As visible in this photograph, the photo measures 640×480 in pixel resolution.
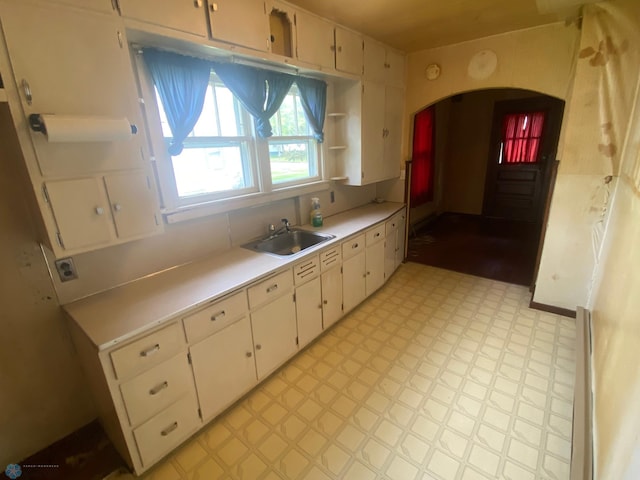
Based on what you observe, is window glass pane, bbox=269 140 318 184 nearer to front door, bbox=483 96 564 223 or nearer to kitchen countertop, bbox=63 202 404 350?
kitchen countertop, bbox=63 202 404 350

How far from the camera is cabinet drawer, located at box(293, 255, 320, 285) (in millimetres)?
2211

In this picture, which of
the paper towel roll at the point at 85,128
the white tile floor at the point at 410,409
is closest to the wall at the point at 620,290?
the white tile floor at the point at 410,409

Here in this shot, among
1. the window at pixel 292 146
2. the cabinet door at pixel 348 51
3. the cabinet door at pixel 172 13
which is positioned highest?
the cabinet door at pixel 348 51

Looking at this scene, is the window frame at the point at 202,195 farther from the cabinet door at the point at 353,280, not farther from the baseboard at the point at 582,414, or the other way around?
the baseboard at the point at 582,414

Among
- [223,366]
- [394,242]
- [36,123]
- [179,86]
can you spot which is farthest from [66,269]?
[394,242]

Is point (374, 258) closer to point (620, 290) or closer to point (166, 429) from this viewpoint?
point (620, 290)

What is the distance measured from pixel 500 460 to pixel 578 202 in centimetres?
222

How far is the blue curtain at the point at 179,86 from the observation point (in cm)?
176

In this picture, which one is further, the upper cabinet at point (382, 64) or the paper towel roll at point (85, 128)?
the upper cabinet at point (382, 64)

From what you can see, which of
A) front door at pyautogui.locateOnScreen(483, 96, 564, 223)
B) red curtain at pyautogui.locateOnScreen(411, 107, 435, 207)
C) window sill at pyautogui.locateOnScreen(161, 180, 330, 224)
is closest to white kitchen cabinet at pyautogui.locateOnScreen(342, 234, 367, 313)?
window sill at pyautogui.locateOnScreen(161, 180, 330, 224)

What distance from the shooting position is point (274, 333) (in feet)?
6.97

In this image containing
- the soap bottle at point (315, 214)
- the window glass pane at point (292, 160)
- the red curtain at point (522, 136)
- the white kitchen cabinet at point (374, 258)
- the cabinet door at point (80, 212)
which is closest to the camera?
the cabinet door at point (80, 212)

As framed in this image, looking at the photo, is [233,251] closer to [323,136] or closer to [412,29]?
[323,136]

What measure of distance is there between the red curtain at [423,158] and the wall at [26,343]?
4466 millimetres
